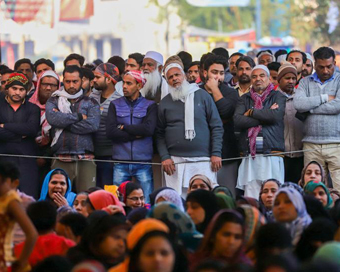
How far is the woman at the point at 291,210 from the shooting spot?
998 centimetres

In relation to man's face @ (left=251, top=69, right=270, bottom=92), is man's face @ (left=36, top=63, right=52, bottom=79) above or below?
above

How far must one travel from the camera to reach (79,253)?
9086mm

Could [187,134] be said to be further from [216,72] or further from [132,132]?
[216,72]

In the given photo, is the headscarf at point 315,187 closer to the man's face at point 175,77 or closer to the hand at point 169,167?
the hand at point 169,167

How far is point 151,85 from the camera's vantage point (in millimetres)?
14914

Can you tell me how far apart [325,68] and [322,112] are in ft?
1.83

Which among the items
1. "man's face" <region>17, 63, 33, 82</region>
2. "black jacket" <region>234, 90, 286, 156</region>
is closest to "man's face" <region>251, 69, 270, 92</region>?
"black jacket" <region>234, 90, 286, 156</region>

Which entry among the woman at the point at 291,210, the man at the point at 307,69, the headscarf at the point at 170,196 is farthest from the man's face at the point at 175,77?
the woman at the point at 291,210

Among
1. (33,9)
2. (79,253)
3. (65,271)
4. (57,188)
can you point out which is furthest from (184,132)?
(33,9)

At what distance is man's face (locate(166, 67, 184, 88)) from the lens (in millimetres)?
14133

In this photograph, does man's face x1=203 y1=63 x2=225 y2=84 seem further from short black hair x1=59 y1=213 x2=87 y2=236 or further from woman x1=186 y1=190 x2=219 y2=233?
short black hair x1=59 y1=213 x2=87 y2=236

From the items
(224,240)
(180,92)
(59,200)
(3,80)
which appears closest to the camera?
(224,240)

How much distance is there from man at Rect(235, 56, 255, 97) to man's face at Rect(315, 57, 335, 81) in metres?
1.07

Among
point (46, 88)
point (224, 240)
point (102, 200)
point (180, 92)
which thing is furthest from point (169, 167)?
point (224, 240)
